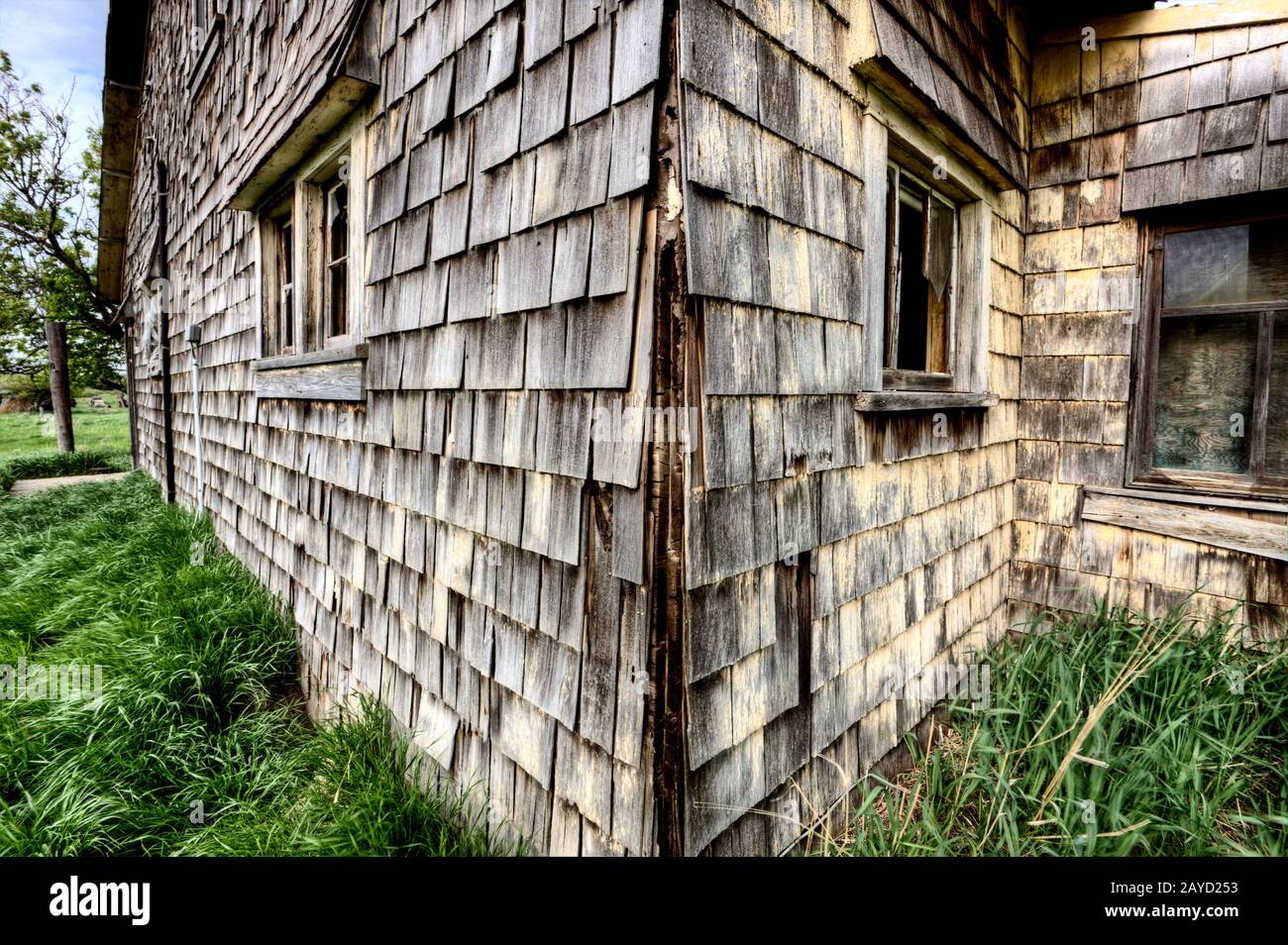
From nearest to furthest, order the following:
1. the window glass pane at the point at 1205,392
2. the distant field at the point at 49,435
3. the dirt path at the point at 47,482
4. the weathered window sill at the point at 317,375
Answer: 1. the weathered window sill at the point at 317,375
2. the window glass pane at the point at 1205,392
3. the dirt path at the point at 47,482
4. the distant field at the point at 49,435

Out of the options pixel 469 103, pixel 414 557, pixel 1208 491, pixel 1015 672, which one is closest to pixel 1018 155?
pixel 1208 491

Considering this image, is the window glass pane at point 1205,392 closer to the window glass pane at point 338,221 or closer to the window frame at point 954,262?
the window frame at point 954,262

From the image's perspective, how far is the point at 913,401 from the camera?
223cm

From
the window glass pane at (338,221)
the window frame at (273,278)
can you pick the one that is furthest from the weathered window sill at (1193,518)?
the window frame at (273,278)

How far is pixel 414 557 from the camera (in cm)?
226

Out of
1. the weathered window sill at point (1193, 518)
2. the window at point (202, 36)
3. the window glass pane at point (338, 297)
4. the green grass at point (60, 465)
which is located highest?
the window at point (202, 36)

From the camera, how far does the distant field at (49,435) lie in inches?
488

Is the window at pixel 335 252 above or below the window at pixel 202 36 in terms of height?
below

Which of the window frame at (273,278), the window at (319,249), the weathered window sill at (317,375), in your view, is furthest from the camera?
the window frame at (273,278)

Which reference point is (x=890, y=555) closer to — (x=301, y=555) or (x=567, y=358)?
(x=567, y=358)

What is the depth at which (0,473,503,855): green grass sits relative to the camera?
1908 millimetres

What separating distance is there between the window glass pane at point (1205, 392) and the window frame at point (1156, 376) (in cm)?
3

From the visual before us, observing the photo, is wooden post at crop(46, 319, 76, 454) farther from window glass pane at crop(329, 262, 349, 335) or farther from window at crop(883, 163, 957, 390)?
window at crop(883, 163, 957, 390)

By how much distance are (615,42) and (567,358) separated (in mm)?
742
